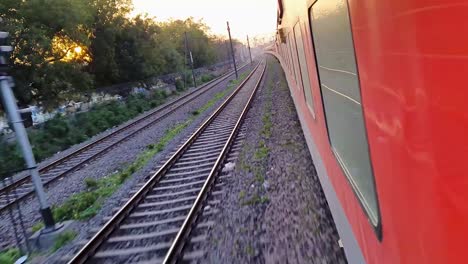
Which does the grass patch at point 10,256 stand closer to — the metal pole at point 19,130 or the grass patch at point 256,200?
the metal pole at point 19,130

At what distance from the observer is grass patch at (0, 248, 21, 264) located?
22.8 ft

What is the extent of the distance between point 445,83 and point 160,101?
33.3m

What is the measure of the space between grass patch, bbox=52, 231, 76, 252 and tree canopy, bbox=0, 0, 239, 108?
16428 millimetres

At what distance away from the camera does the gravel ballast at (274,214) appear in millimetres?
5344

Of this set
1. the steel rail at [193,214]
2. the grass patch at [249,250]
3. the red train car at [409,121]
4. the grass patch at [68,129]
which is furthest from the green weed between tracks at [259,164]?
the grass patch at [68,129]

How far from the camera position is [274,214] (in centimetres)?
662

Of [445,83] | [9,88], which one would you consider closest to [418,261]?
[445,83]

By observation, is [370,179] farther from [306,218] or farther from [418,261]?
[306,218]

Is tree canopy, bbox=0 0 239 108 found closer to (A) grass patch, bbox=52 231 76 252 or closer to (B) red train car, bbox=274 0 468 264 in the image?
(A) grass patch, bbox=52 231 76 252

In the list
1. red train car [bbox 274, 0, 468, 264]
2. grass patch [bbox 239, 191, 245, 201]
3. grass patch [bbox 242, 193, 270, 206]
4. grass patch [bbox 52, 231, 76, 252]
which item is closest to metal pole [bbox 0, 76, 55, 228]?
grass patch [bbox 52, 231, 76, 252]

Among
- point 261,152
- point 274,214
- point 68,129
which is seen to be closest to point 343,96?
point 274,214

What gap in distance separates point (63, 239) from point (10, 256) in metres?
0.88

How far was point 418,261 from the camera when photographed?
165 cm

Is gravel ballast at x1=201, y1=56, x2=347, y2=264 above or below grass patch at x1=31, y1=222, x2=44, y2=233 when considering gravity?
above
